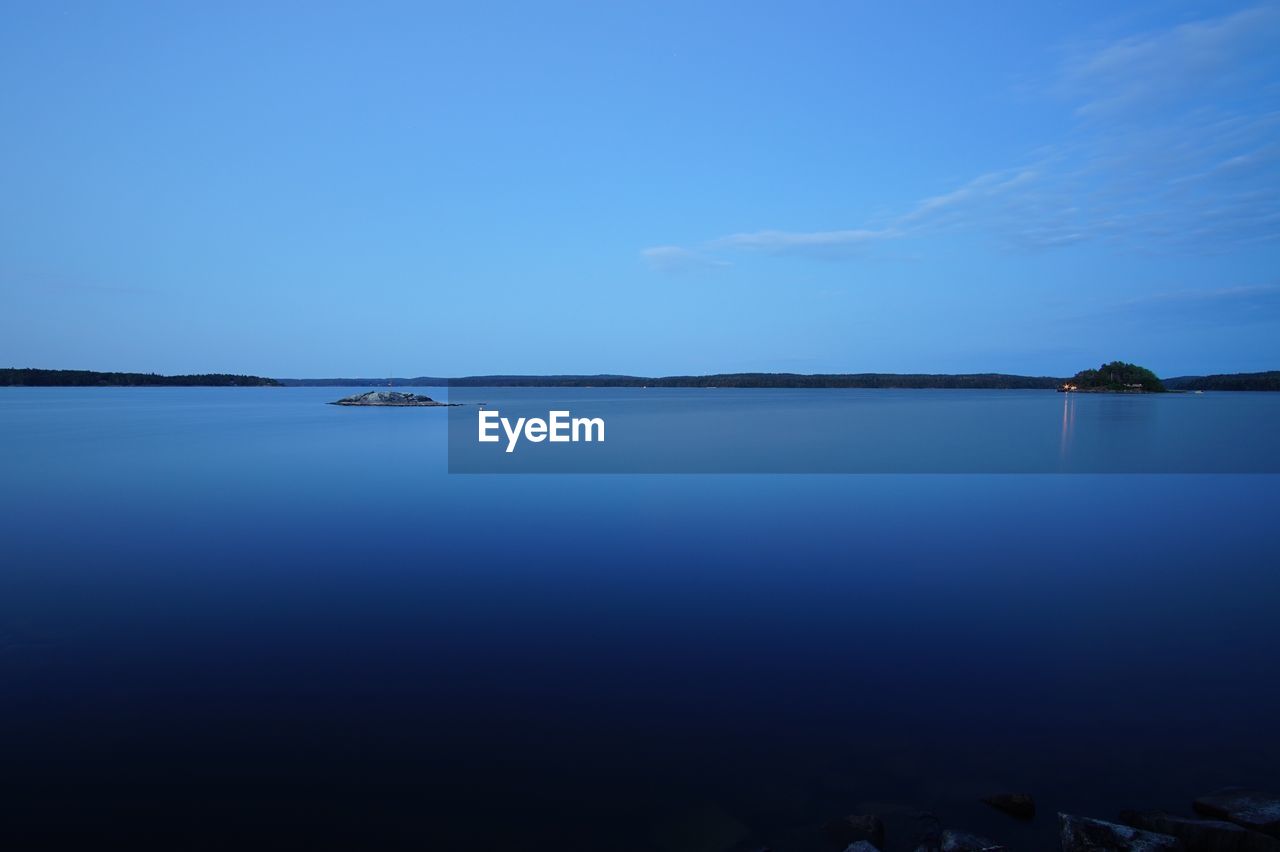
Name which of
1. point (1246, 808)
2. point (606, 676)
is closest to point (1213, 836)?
point (1246, 808)

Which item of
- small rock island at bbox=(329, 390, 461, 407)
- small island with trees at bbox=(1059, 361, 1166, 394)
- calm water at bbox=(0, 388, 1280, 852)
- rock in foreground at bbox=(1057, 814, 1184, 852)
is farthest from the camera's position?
small island with trees at bbox=(1059, 361, 1166, 394)

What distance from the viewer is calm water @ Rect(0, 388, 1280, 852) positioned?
4.88 m

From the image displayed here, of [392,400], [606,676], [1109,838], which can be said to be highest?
[392,400]

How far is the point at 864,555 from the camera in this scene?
1210 cm

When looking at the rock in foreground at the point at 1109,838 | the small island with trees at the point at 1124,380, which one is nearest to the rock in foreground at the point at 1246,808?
the rock in foreground at the point at 1109,838

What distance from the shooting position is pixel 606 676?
6.93 metres

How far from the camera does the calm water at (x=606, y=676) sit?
4875 millimetres

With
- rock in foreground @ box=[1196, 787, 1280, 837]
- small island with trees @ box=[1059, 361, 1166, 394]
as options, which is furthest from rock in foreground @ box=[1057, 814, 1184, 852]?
small island with trees @ box=[1059, 361, 1166, 394]

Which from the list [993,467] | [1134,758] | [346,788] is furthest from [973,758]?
[993,467]

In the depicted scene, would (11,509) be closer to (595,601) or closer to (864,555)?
(595,601)

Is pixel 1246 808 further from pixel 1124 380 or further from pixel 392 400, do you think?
pixel 1124 380

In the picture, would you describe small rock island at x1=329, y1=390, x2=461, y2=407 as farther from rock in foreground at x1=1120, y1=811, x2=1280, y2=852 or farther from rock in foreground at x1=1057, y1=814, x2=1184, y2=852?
rock in foreground at x1=1120, y1=811, x2=1280, y2=852

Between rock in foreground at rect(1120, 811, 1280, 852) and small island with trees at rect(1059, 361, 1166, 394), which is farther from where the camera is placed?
small island with trees at rect(1059, 361, 1166, 394)

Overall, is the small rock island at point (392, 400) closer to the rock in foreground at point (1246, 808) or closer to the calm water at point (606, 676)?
the calm water at point (606, 676)
